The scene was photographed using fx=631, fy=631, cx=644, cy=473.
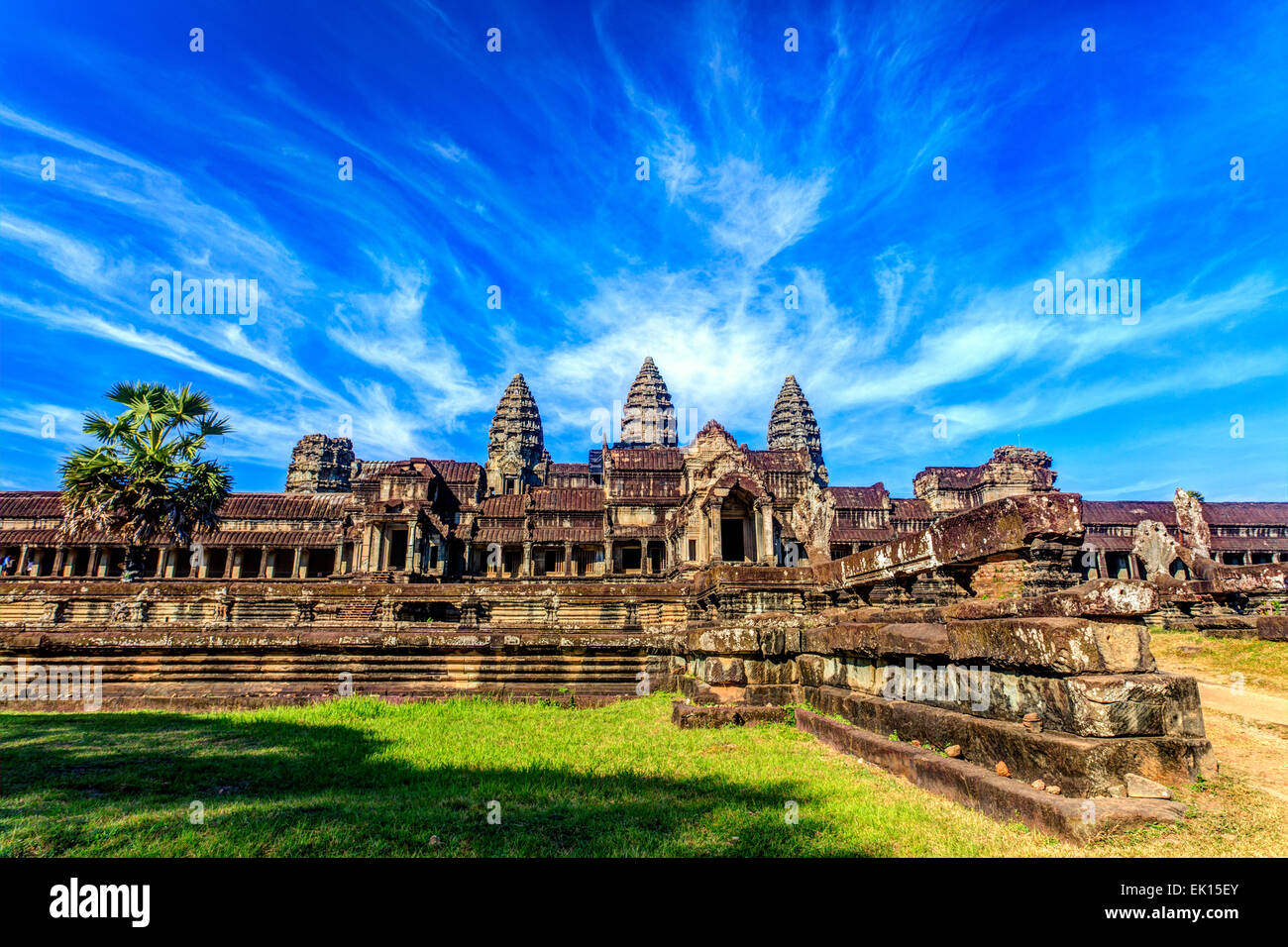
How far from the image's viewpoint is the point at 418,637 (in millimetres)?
8078

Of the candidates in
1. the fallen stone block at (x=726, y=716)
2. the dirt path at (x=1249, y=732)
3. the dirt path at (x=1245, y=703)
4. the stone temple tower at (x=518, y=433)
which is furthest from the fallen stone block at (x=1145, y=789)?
the stone temple tower at (x=518, y=433)

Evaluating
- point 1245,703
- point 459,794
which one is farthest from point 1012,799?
point 1245,703

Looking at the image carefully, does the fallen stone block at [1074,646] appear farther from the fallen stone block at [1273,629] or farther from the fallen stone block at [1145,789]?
the fallen stone block at [1273,629]

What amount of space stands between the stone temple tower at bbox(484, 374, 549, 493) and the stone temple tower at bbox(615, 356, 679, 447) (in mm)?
16437

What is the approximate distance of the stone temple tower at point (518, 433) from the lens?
203ft

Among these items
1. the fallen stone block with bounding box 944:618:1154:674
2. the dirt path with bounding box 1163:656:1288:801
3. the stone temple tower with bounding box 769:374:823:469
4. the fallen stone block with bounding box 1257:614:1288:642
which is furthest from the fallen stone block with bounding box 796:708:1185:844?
the stone temple tower with bounding box 769:374:823:469

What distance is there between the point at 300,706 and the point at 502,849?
550cm

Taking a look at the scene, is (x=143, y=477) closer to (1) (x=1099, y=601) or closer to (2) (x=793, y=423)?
(1) (x=1099, y=601)

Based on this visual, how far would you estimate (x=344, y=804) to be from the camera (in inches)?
147

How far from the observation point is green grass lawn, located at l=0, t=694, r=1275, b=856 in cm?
307

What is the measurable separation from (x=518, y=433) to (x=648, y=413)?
21865mm

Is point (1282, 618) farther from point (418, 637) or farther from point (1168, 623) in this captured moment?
point (418, 637)

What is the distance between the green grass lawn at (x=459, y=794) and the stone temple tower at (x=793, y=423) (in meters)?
65.6
